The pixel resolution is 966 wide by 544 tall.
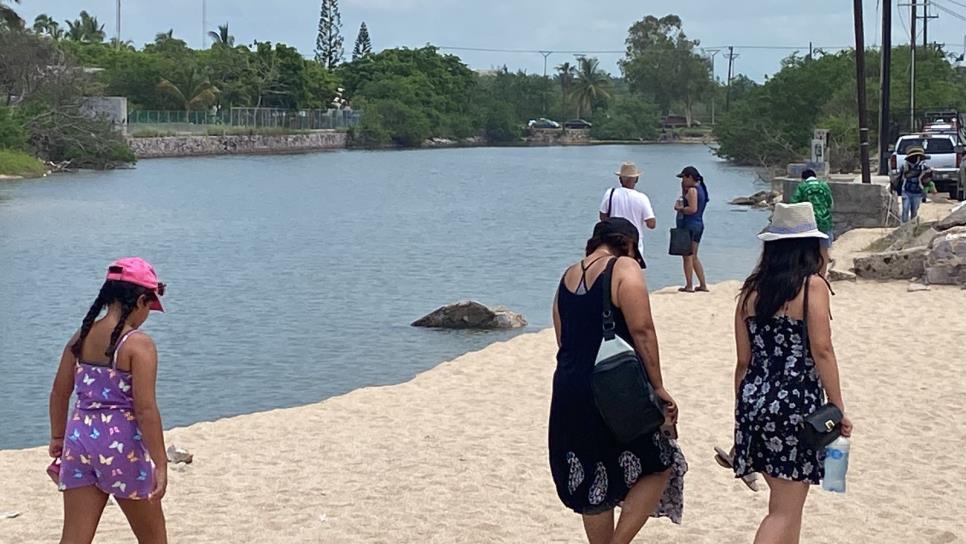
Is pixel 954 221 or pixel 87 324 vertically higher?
pixel 954 221

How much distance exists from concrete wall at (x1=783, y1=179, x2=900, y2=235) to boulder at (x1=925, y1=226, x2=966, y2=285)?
9.71 meters

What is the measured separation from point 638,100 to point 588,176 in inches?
3278

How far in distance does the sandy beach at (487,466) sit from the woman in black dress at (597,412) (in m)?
1.42

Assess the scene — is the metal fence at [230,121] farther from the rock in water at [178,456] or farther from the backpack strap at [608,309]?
the backpack strap at [608,309]

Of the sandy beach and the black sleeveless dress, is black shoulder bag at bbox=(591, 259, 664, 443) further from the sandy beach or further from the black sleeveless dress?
the sandy beach

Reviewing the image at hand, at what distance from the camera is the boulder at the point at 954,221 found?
60.2ft

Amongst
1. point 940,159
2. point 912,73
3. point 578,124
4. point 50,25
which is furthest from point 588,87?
point 940,159

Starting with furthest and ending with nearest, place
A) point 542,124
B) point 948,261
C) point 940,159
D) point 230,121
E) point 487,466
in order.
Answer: point 542,124 → point 230,121 → point 940,159 → point 948,261 → point 487,466

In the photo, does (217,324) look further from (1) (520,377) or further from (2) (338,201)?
(2) (338,201)

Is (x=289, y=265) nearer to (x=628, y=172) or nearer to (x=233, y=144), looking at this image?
(x=628, y=172)

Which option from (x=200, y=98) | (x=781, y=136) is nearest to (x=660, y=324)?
(x=781, y=136)

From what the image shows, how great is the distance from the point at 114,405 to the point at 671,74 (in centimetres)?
15702

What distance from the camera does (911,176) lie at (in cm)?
2330

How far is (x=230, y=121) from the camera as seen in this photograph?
9969 centimetres
